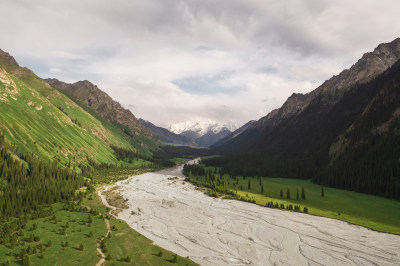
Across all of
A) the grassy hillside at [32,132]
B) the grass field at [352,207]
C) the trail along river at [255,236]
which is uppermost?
the grassy hillside at [32,132]

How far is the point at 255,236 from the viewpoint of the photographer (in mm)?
60219

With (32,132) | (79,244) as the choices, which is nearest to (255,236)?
(79,244)

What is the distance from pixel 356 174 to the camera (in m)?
130

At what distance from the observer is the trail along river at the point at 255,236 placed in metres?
47.3

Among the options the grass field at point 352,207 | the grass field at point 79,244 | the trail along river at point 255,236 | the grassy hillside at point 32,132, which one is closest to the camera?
the grass field at point 79,244

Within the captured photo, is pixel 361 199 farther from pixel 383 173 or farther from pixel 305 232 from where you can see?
pixel 305 232

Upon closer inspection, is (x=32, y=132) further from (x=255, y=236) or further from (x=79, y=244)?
(x=255, y=236)

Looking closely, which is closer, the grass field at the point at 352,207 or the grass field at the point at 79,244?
the grass field at the point at 79,244

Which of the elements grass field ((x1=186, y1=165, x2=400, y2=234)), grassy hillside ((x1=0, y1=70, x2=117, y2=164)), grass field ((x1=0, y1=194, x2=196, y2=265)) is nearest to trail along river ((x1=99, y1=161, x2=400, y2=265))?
grass field ((x1=0, y1=194, x2=196, y2=265))

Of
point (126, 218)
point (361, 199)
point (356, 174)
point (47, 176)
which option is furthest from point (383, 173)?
point (47, 176)

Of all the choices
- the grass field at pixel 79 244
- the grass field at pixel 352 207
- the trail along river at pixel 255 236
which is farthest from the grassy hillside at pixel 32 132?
the grass field at pixel 352 207

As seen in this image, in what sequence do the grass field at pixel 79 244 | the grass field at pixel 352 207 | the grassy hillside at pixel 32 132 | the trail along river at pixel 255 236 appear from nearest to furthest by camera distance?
the grass field at pixel 79 244
the trail along river at pixel 255 236
the grass field at pixel 352 207
the grassy hillside at pixel 32 132

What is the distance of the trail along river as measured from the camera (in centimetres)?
4734

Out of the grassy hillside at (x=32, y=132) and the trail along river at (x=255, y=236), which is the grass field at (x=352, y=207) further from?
the grassy hillside at (x=32, y=132)
